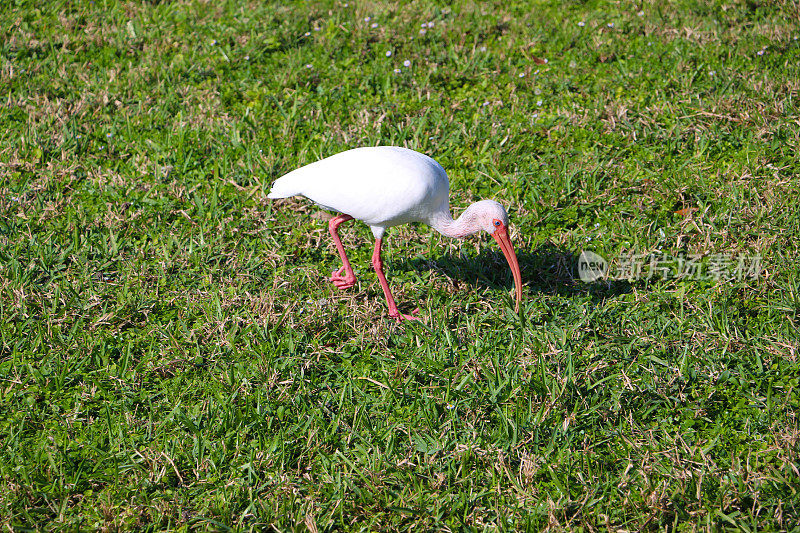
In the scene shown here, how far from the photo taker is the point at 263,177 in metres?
4.58

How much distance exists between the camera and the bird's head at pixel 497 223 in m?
3.59

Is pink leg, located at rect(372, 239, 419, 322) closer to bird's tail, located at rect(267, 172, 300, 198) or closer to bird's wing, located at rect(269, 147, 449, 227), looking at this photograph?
bird's wing, located at rect(269, 147, 449, 227)

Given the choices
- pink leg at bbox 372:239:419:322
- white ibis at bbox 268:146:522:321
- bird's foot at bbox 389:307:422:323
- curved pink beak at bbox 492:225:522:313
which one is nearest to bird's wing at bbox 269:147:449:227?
white ibis at bbox 268:146:522:321

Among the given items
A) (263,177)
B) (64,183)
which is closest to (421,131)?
(263,177)

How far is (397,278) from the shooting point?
4.05 meters

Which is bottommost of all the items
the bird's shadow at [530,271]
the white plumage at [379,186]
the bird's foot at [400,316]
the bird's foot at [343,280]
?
the bird's foot at [400,316]

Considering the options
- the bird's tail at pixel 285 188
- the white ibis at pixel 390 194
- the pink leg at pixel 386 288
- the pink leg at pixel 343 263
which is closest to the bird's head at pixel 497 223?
the white ibis at pixel 390 194

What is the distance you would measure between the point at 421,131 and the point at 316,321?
1836 millimetres

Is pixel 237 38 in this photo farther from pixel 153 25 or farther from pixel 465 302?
pixel 465 302

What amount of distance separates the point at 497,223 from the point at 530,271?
0.53m

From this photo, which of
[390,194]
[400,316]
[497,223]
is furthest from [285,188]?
[497,223]

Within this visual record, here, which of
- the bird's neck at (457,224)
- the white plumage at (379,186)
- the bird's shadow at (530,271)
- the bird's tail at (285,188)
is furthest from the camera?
the bird's shadow at (530,271)

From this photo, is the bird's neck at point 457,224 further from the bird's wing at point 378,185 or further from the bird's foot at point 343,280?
the bird's foot at point 343,280

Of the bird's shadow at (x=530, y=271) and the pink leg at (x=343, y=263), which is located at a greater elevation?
the pink leg at (x=343, y=263)
